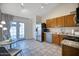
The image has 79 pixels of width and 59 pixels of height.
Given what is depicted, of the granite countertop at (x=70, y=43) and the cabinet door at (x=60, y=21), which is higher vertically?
the cabinet door at (x=60, y=21)

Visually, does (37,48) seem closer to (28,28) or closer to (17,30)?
(28,28)

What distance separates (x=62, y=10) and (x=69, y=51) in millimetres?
831

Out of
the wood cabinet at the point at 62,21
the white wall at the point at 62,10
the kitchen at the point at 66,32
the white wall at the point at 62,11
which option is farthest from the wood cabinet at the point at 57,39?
the white wall at the point at 62,10

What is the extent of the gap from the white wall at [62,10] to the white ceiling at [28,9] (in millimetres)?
90

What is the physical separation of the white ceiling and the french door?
208 mm

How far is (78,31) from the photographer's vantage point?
1750mm

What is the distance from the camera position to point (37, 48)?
1924mm

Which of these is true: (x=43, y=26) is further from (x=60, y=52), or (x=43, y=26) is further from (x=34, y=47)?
(x=60, y=52)

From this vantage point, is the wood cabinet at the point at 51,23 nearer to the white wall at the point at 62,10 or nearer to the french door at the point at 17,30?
the white wall at the point at 62,10

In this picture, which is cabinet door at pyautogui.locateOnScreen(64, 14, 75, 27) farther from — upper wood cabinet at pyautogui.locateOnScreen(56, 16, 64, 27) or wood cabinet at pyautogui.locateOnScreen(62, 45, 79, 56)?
wood cabinet at pyautogui.locateOnScreen(62, 45, 79, 56)

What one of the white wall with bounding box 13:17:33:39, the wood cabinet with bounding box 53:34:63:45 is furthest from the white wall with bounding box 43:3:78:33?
the white wall with bounding box 13:17:33:39

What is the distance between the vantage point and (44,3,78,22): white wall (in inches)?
66.6

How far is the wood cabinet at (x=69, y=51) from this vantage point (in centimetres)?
172

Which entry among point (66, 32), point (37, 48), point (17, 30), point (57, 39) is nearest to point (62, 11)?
point (66, 32)
